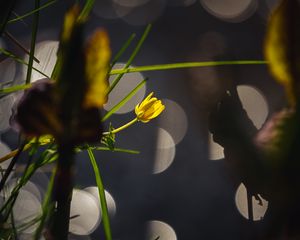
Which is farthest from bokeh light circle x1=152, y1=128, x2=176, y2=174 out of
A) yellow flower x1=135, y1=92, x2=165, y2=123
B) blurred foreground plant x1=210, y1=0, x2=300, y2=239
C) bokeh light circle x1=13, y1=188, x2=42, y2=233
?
blurred foreground plant x1=210, y1=0, x2=300, y2=239

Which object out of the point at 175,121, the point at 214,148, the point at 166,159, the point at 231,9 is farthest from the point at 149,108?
the point at 231,9

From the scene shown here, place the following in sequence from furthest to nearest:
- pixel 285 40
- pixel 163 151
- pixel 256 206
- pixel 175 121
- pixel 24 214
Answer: pixel 175 121 → pixel 163 151 → pixel 256 206 → pixel 24 214 → pixel 285 40

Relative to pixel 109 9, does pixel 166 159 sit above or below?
below

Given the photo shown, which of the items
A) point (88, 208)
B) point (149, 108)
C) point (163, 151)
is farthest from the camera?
point (163, 151)

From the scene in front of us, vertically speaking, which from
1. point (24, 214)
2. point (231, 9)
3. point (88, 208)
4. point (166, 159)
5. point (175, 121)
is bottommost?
point (88, 208)

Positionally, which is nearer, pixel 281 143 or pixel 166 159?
pixel 281 143

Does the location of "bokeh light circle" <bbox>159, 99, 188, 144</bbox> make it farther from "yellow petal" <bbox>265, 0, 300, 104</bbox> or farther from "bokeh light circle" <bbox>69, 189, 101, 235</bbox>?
"yellow petal" <bbox>265, 0, 300, 104</bbox>

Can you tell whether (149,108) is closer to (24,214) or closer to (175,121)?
(24,214)

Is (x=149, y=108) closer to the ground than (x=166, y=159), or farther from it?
farther from it

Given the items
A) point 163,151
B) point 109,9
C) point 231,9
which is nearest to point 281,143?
point 163,151

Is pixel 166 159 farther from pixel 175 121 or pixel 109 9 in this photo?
pixel 109 9

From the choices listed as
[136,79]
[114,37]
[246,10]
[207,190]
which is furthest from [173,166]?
[246,10]
